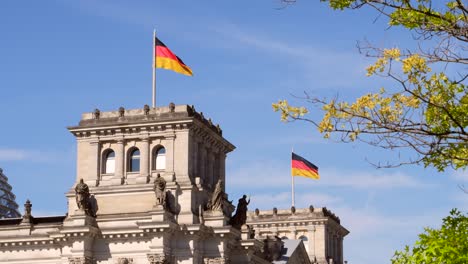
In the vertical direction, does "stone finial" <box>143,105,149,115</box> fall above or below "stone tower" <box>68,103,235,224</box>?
above

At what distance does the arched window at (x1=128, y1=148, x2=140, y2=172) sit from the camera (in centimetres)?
7069

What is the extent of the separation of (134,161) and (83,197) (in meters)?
5.18

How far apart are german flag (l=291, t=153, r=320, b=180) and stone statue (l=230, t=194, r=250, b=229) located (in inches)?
892

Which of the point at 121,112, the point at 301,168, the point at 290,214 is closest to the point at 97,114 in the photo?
the point at 121,112

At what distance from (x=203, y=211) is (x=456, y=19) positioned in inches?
1932

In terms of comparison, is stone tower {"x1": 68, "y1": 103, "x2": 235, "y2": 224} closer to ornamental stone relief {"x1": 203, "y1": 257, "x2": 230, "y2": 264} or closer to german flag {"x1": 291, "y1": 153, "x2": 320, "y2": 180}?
ornamental stone relief {"x1": 203, "y1": 257, "x2": 230, "y2": 264}

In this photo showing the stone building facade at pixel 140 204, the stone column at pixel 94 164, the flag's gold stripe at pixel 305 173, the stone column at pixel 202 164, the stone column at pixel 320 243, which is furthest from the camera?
the stone column at pixel 320 243

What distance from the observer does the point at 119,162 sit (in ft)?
232

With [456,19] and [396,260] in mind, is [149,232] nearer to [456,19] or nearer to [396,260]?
[396,260]

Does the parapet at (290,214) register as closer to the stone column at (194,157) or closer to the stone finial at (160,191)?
the stone column at (194,157)

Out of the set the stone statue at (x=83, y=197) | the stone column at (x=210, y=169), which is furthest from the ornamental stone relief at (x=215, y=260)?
the stone statue at (x=83, y=197)

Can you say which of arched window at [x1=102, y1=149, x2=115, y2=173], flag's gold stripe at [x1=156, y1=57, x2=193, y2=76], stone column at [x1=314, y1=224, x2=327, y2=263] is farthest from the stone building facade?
stone column at [x1=314, y1=224, x2=327, y2=263]

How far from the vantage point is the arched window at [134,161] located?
70688mm

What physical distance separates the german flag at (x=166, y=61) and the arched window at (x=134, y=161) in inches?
263
